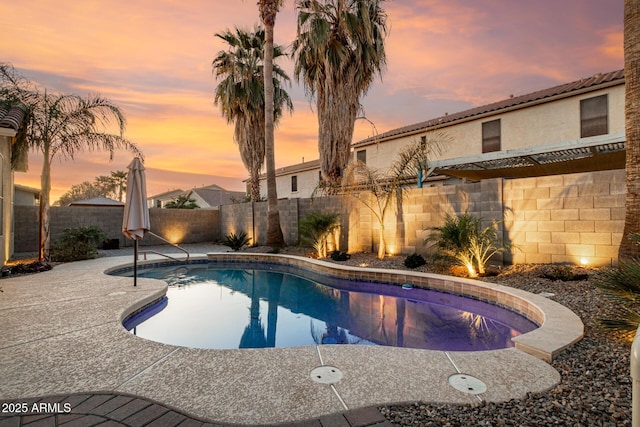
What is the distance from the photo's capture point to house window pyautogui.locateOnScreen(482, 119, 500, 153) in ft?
44.7

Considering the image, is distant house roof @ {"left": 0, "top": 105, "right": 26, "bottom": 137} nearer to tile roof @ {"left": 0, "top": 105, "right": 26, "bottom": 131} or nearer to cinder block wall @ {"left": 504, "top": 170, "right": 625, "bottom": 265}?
tile roof @ {"left": 0, "top": 105, "right": 26, "bottom": 131}

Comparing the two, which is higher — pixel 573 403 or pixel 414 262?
pixel 414 262

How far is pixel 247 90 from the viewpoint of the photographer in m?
14.9

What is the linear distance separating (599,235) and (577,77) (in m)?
9.63

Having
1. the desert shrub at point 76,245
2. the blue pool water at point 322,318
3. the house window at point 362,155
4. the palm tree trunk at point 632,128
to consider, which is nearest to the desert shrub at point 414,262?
the blue pool water at point 322,318

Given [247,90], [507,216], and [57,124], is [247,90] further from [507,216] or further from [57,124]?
[507,216]

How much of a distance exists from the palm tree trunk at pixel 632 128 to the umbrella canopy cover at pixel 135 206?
Answer: 894cm

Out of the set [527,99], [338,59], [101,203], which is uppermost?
[338,59]

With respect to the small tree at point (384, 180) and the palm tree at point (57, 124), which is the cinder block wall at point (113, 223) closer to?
the palm tree at point (57, 124)

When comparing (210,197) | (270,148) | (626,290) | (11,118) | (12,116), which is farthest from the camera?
(210,197)

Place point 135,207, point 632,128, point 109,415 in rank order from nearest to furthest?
point 109,415 → point 632,128 → point 135,207

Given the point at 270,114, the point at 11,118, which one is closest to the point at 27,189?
the point at 11,118

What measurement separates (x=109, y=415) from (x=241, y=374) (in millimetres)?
1010

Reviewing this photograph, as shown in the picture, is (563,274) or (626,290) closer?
(626,290)
